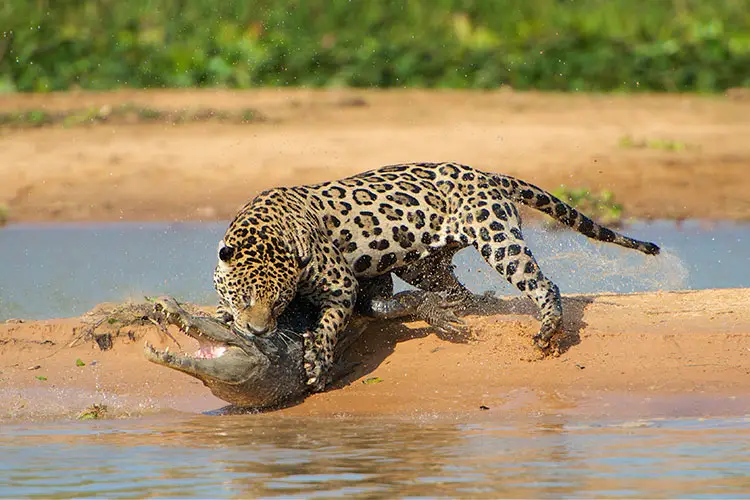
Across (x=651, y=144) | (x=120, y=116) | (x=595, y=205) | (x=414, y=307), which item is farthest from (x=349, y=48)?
(x=414, y=307)

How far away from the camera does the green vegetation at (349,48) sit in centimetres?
2231

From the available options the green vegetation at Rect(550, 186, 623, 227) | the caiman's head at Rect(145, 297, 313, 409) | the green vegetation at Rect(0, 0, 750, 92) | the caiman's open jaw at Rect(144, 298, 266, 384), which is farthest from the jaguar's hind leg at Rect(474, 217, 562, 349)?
the green vegetation at Rect(0, 0, 750, 92)

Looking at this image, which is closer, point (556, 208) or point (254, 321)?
point (254, 321)

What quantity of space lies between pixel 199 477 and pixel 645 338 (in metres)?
3.61

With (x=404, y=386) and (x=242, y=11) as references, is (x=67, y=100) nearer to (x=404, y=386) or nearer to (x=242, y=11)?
(x=242, y=11)

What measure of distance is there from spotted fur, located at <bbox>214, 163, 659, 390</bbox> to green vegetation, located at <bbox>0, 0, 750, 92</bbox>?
11963 millimetres

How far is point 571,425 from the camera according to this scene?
28.5 feet

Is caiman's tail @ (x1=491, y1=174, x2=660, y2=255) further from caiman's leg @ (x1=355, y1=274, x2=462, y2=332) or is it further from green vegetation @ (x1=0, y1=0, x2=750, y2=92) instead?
green vegetation @ (x1=0, y1=0, x2=750, y2=92)

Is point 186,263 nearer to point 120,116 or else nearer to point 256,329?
point 256,329

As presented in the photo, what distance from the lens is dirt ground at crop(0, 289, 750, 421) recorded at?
9289 mm

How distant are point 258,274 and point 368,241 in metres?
1.11

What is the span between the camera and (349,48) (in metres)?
23.1

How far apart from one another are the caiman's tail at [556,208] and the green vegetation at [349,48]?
11727mm

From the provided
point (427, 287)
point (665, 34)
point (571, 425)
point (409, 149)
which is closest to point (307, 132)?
point (409, 149)
